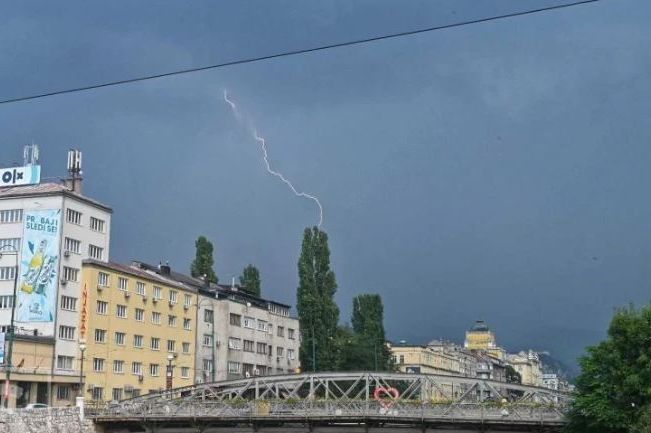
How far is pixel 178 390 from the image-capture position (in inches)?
2820

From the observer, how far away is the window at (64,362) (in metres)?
86.5

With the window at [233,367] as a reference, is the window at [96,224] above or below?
above

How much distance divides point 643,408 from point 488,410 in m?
13.5

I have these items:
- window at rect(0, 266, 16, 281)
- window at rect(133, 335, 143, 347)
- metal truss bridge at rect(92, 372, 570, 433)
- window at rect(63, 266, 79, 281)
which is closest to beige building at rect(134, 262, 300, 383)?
window at rect(133, 335, 143, 347)

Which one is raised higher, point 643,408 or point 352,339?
point 352,339

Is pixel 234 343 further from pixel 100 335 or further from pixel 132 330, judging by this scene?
pixel 100 335

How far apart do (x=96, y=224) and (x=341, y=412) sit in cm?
4070

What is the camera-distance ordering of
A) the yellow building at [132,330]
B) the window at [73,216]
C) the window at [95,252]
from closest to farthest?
the yellow building at [132,330] < the window at [73,216] < the window at [95,252]

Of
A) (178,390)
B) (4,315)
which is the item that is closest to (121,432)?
(178,390)

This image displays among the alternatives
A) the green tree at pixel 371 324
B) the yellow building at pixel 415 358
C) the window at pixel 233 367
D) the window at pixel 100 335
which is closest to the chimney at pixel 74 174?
the window at pixel 100 335

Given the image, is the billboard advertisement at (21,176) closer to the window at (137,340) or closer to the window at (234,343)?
the window at (137,340)

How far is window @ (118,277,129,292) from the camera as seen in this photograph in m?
94.4

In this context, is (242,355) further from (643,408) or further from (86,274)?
(643,408)

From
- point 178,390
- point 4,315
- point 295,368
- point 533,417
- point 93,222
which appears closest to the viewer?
point 533,417
